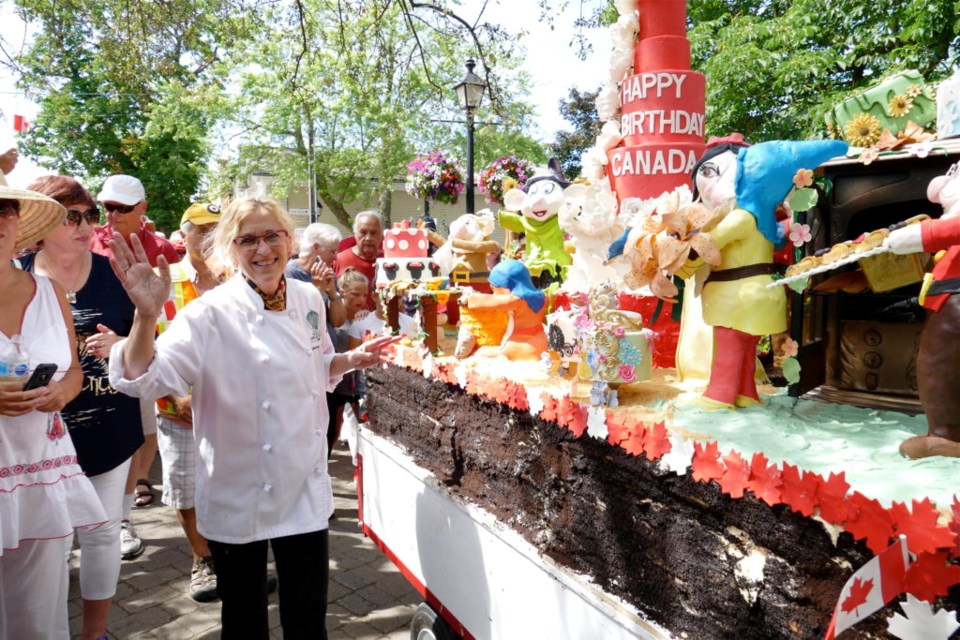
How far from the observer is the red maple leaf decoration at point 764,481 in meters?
1.25

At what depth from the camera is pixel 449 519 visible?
248 cm

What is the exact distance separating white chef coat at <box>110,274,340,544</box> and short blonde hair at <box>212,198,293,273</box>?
114mm

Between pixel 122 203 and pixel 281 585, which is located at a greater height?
pixel 122 203

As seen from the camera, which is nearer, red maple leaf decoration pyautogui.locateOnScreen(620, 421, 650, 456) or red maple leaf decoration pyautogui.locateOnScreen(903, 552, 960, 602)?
red maple leaf decoration pyautogui.locateOnScreen(903, 552, 960, 602)

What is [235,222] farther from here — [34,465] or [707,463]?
[707,463]

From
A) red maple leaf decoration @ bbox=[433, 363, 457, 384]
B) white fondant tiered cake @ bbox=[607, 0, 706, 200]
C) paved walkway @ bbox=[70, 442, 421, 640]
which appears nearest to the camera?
red maple leaf decoration @ bbox=[433, 363, 457, 384]

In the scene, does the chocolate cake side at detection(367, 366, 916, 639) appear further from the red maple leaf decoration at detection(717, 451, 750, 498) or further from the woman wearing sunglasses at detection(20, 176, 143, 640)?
the woman wearing sunglasses at detection(20, 176, 143, 640)

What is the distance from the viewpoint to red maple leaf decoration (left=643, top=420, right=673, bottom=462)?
151 cm

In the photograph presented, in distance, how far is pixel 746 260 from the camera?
180cm

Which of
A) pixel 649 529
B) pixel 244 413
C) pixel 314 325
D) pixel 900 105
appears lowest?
pixel 649 529

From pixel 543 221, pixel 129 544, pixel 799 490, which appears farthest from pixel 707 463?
pixel 129 544

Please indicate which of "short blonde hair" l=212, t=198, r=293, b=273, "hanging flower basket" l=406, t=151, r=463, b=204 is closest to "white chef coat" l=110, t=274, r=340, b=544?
"short blonde hair" l=212, t=198, r=293, b=273

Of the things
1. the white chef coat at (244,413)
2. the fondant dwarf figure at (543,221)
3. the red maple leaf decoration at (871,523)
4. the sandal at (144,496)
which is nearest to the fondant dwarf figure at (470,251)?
the fondant dwarf figure at (543,221)

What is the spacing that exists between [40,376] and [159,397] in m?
0.38
